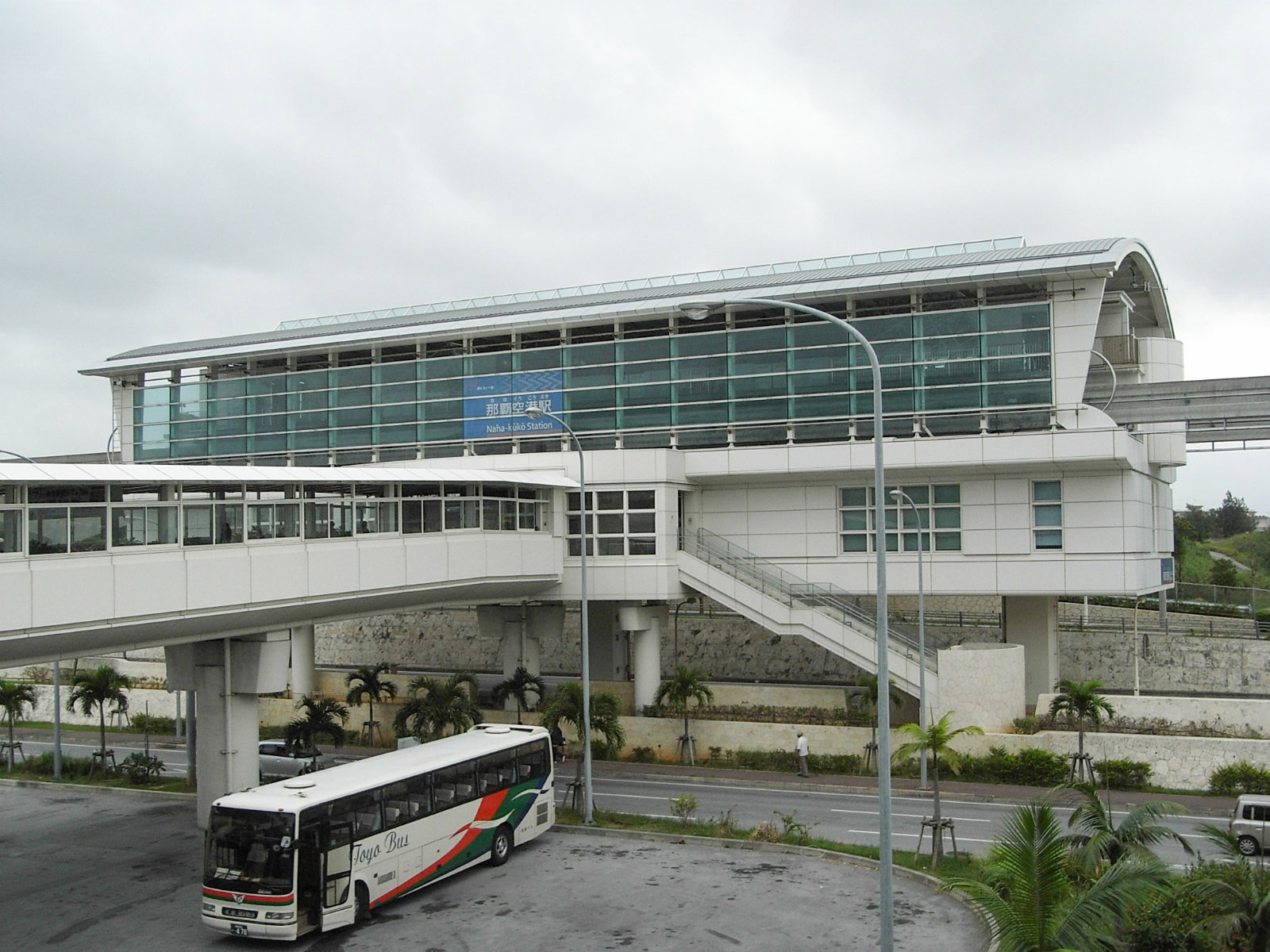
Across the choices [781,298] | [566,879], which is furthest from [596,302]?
[566,879]

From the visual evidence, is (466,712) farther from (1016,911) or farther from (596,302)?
(1016,911)

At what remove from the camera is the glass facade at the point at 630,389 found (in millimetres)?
37719

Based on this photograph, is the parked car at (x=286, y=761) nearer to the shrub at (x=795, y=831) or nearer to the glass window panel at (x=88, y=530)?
the glass window panel at (x=88, y=530)

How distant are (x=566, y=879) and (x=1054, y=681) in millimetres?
22763

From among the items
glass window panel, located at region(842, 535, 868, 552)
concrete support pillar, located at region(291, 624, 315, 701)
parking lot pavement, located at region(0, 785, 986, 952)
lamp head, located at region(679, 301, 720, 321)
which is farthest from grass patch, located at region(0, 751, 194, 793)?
lamp head, located at region(679, 301, 720, 321)

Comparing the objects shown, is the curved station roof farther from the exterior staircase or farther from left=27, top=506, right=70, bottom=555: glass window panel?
left=27, top=506, right=70, bottom=555: glass window panel

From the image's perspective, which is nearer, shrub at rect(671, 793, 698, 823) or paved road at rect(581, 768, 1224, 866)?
paved road at rect(581, 768, 1224, 866)

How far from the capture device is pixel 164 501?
2252cm

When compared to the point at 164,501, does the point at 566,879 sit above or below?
below

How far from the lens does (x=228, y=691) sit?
2706cm

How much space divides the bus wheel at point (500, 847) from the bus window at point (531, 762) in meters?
1.18

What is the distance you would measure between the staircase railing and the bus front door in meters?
19.8

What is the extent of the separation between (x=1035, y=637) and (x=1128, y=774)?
8408 mm

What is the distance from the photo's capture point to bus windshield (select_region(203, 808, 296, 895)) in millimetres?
18781
